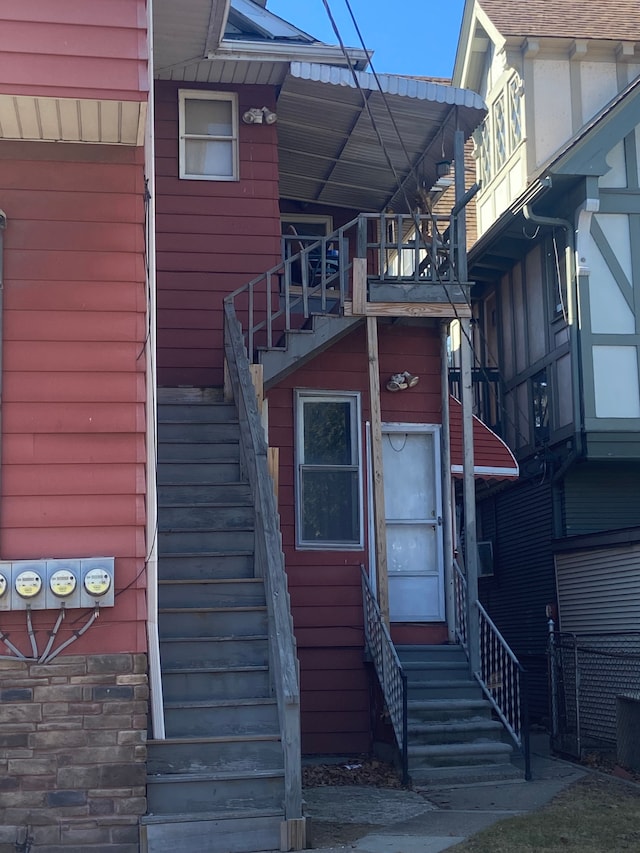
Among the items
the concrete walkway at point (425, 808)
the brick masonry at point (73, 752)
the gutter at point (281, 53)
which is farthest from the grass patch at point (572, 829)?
the gutter at point (281, 53)

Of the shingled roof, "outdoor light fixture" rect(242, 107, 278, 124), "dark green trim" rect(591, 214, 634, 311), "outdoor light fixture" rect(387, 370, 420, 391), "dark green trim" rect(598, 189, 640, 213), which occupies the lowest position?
"outdoor light fixture" rect(387, 370, 420, 391)

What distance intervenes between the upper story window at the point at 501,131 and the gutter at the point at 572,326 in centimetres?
333

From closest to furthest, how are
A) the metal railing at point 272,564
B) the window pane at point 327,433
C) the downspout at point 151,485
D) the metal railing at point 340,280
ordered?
the metal railing at point 272,564, the downspout at point 151,485, the metal railing at point 340,280, the window pane at point 327,433

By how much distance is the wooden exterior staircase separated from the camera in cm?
664

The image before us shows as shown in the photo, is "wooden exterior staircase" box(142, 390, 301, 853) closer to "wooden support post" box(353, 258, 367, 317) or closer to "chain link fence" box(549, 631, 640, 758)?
"wooden support post" box(353, 258, 367, 317)

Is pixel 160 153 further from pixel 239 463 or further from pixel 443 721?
pixel 443 721

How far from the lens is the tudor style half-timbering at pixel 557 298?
14.6 m

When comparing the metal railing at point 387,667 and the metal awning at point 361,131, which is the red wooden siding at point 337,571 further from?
the metal awning at point 361,131

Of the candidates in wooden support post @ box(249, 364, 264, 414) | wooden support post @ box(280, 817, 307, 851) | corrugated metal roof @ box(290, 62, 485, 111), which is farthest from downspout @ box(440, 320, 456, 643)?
wooden support post @ box(280, 817, 307, 851)

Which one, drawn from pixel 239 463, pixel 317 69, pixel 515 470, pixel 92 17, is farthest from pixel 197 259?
pixel 92 17

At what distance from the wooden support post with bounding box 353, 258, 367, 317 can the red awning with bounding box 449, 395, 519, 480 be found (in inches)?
101

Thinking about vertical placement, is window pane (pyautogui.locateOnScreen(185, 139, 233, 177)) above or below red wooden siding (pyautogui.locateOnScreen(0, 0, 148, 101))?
above

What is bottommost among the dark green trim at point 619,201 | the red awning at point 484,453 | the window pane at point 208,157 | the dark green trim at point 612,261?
the red awning at point 484,453

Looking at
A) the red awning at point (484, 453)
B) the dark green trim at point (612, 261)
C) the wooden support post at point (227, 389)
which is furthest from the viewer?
the dark green trim at point (612, 261)
